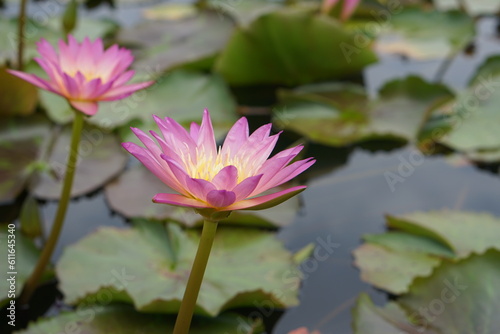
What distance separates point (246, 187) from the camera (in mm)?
727

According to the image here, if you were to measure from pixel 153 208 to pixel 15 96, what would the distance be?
1.93ft

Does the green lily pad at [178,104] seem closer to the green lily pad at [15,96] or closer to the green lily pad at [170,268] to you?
the green lily pad at [15,96]

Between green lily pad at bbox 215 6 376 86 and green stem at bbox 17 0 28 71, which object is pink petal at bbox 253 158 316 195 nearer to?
green stem at bbox 17 0 28 71

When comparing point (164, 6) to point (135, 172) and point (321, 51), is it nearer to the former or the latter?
point (321, 51)

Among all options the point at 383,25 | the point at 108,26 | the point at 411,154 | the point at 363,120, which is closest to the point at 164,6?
the point at 108,26

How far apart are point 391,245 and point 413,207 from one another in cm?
24

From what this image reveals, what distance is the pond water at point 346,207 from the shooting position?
1306 millimetres

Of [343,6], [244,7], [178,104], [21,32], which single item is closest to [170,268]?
[178,104]

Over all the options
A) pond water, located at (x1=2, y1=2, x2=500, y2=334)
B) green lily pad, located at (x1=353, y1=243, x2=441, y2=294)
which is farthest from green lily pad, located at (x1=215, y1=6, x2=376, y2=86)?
green lily pad, located at (x1=353, y1=243, x2=441, y2=294)

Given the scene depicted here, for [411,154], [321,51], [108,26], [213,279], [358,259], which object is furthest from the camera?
[108,26]

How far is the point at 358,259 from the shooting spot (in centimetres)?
140

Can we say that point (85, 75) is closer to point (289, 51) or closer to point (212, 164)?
point (212, 164)

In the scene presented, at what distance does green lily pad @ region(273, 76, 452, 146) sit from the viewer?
1891 millimetres

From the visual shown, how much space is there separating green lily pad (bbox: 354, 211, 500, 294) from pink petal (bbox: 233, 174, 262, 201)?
68cm
